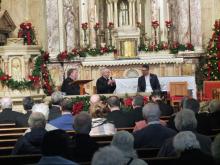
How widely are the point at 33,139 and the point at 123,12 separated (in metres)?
15.9

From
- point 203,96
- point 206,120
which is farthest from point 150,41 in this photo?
point 206,120

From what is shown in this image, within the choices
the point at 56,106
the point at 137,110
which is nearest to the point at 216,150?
the point at 137,110

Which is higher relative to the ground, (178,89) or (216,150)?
(178,89)

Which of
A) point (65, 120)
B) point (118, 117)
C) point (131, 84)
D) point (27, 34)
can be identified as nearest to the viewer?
point (65, 120)

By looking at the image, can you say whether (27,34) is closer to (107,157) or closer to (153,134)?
(153,134)

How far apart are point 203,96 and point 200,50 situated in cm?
388

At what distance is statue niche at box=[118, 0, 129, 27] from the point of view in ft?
76.3

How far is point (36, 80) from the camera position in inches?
752

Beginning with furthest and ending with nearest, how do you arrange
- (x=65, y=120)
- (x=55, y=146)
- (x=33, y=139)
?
(x=65, y=120) < (x=33, y=139) < (x=55, y=146)

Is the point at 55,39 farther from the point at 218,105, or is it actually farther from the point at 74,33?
the point at 218,105

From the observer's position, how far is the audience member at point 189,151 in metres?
5.93

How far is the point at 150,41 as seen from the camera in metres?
23.1

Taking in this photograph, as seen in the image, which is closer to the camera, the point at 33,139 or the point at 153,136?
the point at 33,139

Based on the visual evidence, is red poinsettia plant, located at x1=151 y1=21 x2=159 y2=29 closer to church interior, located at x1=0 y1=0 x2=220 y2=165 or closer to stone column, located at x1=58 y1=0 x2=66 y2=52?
church interior, located at x1=0 y1=0 x2=220 y2=165
